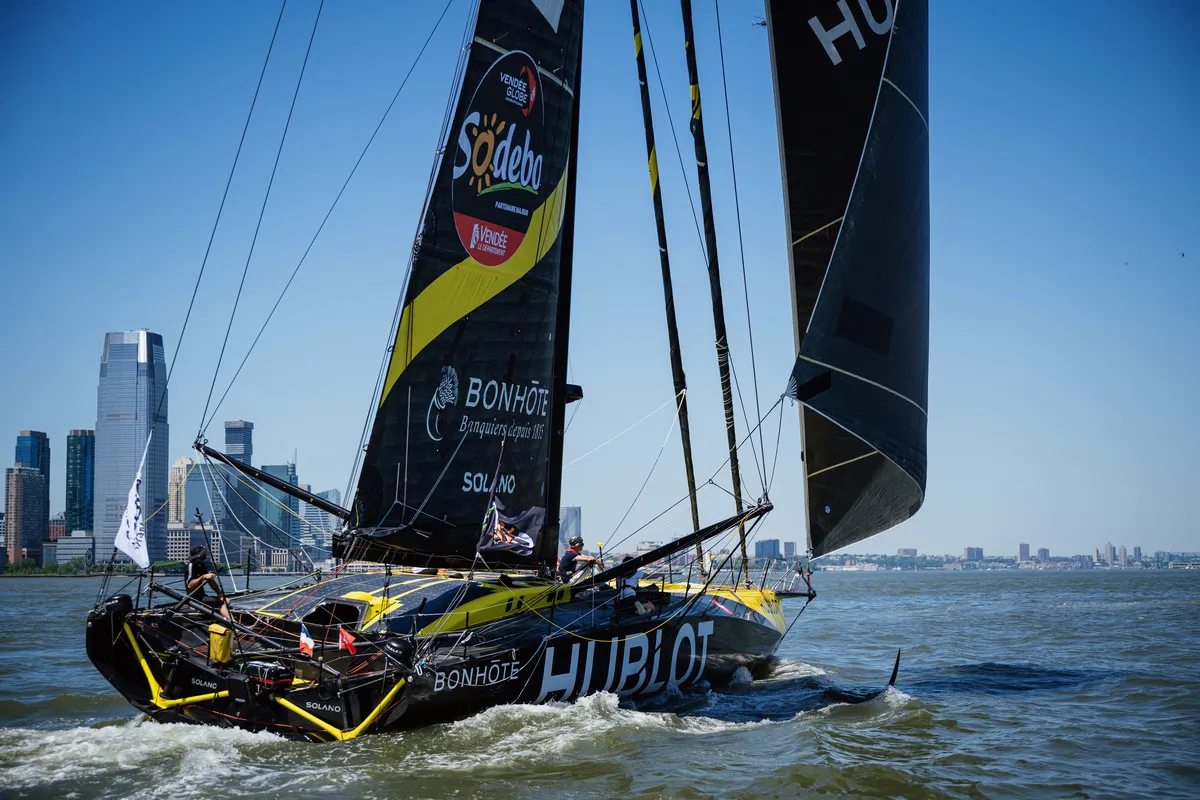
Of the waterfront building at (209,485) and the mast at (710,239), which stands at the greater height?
the mast at (710,239)

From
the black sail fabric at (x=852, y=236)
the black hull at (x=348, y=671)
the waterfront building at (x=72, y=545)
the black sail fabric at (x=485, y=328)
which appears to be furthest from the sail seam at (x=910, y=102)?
the waterfront building at (x=72, y=545)

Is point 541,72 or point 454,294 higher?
point 541,72

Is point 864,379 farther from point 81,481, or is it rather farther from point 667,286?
point 81,481

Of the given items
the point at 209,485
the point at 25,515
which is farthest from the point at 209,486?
the point at 25,515

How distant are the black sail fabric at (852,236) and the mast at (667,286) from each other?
4159 mm

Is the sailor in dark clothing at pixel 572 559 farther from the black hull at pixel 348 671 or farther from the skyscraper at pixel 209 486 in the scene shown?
the skyscraper at pixel 209 486

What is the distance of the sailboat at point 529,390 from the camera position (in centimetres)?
1030

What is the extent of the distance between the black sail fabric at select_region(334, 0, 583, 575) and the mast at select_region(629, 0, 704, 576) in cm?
293

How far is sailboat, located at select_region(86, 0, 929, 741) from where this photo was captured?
1030 centimetres

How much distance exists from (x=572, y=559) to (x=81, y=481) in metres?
171

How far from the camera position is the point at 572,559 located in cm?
1312

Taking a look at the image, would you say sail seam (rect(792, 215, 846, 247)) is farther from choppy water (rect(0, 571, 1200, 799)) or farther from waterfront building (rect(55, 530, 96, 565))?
waterfront building (rect(55, 530, 96, 565))

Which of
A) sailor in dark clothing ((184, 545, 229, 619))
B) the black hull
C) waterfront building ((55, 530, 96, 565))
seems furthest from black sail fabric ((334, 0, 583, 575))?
waterfront building ((55, 530, 96, 565))

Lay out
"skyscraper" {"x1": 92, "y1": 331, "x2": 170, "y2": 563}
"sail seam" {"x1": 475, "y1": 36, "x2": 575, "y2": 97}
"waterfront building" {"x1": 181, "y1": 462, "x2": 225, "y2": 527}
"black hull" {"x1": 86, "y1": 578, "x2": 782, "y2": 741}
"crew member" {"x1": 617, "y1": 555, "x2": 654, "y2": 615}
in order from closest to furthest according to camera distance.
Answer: "black hull" {"x1": 86, "y1": 578, "x2": 782, "y2": 741}
"waterfront building" {"x1": 181, "y1": 462, "x2": 225, "y2": 527}
"sail seam" {"x1": 475, "y1": 36, "x2": 575, "y2": 97}
"crew member" {"x1": 617, "y1": 555, "x2": 654, "y2": 615}
"skyscraper" {"x1": 92, "y1": 331, "x2": 170, "y2": 563}
